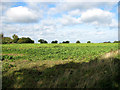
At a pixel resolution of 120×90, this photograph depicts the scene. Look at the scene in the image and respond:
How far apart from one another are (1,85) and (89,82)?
4.43 metres

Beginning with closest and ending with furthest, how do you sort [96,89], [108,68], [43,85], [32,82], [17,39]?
[96,89] < [43,85] < [32,82] < [108,68] < [17,39]

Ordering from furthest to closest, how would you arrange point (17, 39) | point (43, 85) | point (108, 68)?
point (17, 39) < point (108, 68) < point (43, 85)

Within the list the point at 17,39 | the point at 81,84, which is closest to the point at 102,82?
the point at 81,84

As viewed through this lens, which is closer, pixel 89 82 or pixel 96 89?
pixel 96 89

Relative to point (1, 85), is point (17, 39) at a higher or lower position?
higher

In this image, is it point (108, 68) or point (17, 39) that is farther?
point (17, 39)

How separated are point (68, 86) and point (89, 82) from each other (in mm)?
1080

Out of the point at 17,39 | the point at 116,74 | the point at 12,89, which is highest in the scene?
the point at 17,39

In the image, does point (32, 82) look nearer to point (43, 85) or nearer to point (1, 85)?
point (43, 85)

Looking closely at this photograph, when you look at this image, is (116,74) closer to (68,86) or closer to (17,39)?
(68,86)

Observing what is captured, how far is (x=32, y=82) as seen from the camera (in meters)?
5.37

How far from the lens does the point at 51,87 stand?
4.74m

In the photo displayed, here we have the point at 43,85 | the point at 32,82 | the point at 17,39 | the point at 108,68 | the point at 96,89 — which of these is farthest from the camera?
the point at 17,39

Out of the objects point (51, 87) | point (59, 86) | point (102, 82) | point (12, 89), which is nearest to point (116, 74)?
point (102, 82)
